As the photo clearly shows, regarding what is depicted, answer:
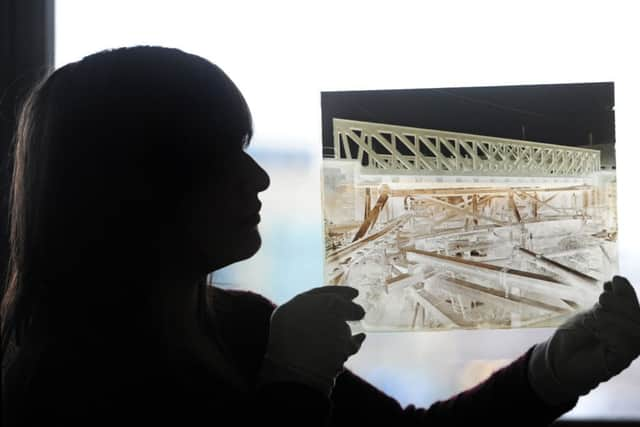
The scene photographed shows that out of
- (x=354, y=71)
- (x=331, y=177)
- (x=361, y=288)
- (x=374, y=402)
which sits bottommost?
(x=374, y=402)

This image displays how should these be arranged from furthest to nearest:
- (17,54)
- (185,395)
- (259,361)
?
(17,54) < (259,361) < (185,395)

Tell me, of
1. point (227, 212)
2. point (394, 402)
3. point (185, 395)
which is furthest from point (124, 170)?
point (394, 402)

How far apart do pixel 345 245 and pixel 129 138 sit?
41 cm

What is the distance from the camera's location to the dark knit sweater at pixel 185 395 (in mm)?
479

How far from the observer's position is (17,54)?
0.84 m

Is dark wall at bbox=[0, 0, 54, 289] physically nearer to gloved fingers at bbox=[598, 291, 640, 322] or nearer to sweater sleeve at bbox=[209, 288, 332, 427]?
sweater sleeve at bbox=[209, 288, 332, 427]

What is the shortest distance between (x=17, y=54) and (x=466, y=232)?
2.43ft

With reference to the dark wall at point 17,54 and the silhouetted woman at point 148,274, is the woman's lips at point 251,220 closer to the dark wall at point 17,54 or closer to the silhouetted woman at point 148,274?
the silhouetted woman at point 148,274

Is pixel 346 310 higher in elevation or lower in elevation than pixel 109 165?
lower

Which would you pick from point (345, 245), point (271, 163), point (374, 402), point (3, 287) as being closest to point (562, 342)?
point (374, 402)

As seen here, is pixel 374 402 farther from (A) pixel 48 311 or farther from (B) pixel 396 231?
(A) pixel 48 311

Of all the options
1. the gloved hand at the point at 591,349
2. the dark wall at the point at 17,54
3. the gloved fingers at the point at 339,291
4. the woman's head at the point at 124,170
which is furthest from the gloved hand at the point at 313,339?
the dark wall at the point at 17,54

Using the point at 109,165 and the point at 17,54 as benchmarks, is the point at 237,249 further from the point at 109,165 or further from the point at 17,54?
the point at 17,54

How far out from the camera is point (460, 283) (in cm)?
86
